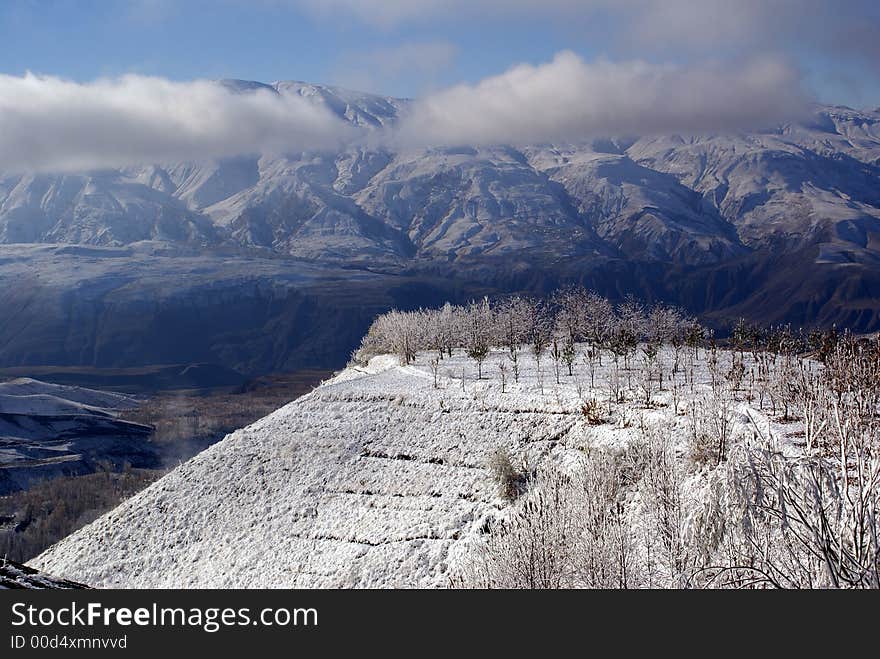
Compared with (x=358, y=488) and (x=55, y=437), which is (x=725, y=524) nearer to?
(x=358, y=488)

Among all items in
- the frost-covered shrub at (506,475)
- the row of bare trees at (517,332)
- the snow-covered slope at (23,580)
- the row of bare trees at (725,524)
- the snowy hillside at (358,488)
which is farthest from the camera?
the row of bare trees at (517,332)

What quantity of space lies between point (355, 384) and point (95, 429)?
9725 centimetres

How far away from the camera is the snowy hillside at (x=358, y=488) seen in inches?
1398

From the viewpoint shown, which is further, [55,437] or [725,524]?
[55,437]

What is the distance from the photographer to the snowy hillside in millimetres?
35500

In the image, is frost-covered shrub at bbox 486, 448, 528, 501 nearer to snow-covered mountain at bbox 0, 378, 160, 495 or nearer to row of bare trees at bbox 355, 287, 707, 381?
row of bare trees at bbox 355, 287, 707, 381

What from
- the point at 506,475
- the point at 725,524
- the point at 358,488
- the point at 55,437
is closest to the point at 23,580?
the point at 725,524

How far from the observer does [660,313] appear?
340 ft

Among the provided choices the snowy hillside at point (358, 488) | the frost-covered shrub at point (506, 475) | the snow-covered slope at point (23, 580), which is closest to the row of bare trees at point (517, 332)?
the snowy hillside at point (358, 488)

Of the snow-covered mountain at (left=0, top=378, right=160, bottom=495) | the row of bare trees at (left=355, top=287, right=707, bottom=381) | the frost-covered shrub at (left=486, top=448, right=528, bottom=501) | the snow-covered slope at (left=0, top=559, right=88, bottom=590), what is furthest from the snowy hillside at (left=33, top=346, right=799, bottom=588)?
the snow-covered mountain at (left=0, top=378, right=160, bottom=495)

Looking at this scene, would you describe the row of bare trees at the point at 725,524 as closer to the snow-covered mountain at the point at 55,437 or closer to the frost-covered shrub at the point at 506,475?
the frost-covered shrub at the point at 506,475

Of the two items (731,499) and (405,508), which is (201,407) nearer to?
(405,508)

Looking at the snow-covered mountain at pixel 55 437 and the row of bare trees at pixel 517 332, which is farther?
the snow-covered mountain at pixel 55 437

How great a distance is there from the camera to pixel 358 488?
4206cm
